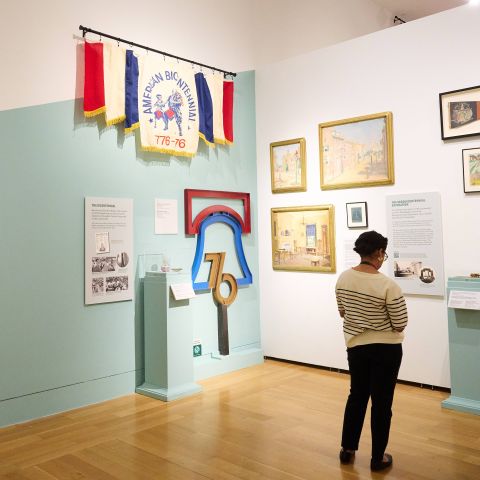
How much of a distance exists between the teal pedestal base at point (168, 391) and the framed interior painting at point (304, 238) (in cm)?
181

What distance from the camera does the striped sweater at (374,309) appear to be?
305cm

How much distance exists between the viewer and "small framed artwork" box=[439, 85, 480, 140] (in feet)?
15.3

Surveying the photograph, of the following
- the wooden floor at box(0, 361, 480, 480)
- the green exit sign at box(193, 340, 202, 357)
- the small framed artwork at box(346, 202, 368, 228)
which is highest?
the small framed artwork at box(346, 202, 368, 228)

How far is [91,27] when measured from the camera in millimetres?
4859

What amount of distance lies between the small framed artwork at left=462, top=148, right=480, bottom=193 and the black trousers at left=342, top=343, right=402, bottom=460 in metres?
2.17

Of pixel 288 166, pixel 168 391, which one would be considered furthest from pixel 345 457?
pixel 288 166

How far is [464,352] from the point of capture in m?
4.34

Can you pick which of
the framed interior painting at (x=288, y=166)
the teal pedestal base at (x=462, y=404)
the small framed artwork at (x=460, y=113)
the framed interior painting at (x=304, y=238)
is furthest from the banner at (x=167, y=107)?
the teal pedestal base at (x=462, y=404)

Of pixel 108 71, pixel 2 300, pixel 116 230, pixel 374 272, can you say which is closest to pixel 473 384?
pixel 374 272

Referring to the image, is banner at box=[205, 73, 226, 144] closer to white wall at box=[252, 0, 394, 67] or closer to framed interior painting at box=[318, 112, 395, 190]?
white wall at box=[252, 0, 394, 67]

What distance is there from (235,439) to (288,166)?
3.25 meters

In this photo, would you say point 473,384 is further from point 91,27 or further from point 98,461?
point 91,27

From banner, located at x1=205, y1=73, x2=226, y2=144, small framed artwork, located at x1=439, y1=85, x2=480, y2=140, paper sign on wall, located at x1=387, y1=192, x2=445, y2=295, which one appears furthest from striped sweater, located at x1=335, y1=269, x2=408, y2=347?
banner, located at x1=205, y1=73, x2=226, y2=144

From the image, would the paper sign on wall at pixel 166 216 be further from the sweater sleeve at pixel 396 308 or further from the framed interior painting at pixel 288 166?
the sweater sleeve at pixel 396 308
